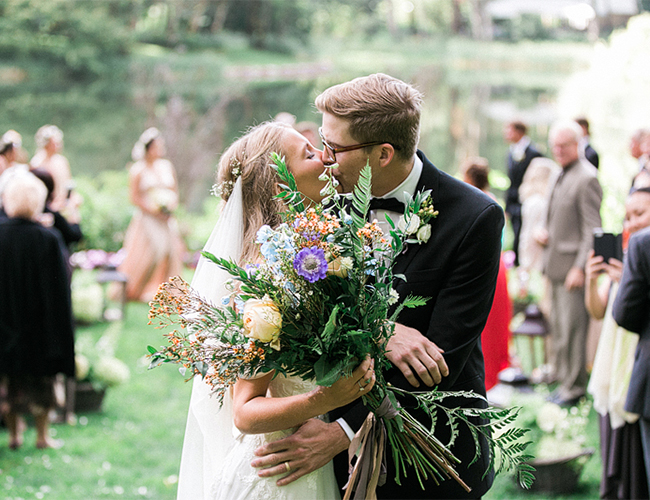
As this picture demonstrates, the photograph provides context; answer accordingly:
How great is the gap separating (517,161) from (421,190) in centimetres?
762

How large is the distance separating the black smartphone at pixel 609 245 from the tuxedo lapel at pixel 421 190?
2421 mm

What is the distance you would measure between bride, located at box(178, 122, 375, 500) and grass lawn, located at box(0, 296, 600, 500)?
8.02 feet

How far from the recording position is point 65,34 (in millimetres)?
16875

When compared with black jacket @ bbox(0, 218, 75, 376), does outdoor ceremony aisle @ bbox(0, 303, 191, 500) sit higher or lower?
lower

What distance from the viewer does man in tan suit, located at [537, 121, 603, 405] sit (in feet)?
21.4

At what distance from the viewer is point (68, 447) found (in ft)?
18.7

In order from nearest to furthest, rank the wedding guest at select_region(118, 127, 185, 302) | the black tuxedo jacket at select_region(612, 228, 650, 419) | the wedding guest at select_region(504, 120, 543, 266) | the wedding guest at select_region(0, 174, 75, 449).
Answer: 1. the black tuxedo jacket at select_region(612, 228, 650, 419)
2. the wedding guest at select_region(0, 174, 75, 449)
3. the wedding guest at select_region(504, 120, 543, 266)
4. the wedding guest at select_region(118, 127, 185, 302)

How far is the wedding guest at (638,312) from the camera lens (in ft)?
12.2

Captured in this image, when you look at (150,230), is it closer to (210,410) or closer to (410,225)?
(210,410)

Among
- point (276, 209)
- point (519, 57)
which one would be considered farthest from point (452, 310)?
point (519, 57)

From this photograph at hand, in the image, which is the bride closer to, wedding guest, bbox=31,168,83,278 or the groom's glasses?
the groom's glasses

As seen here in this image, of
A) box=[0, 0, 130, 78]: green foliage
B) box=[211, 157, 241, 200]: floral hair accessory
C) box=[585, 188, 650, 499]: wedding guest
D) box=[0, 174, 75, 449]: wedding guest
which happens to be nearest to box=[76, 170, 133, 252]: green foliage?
box=[0, 0, 130, 78]: green foliage

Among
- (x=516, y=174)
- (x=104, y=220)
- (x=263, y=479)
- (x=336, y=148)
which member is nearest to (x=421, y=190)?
(x=336, y=148)

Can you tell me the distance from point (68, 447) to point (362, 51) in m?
13.6
